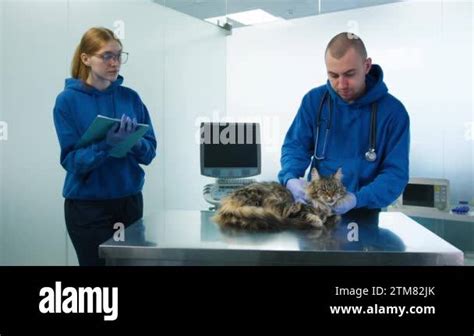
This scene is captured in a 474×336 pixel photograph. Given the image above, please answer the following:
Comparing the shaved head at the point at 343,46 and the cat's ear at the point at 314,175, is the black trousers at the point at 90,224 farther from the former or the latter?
the shaved head at the point at 343,46

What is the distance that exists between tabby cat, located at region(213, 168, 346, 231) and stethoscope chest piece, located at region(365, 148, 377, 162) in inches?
6.6

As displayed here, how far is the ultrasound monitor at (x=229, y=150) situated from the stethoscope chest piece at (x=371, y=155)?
106 cm

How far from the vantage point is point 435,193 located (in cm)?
292

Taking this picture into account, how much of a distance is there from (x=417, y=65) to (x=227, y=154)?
5.40 ft

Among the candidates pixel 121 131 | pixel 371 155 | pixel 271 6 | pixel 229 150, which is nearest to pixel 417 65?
pixel 271 6

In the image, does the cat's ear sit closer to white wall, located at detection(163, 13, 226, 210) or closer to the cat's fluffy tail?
the cat's fluffy tail

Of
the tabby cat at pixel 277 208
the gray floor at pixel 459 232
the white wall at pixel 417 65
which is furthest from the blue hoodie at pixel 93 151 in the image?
the gray floor at pixel 459 232

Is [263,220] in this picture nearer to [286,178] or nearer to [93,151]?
[286,178]

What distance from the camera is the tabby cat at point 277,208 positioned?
141 centimetres

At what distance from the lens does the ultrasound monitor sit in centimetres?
273

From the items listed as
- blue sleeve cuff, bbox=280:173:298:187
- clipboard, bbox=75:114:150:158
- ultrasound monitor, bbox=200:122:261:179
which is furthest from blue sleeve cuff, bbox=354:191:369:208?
ultrasound monitor, bbox=200:122:261:179
